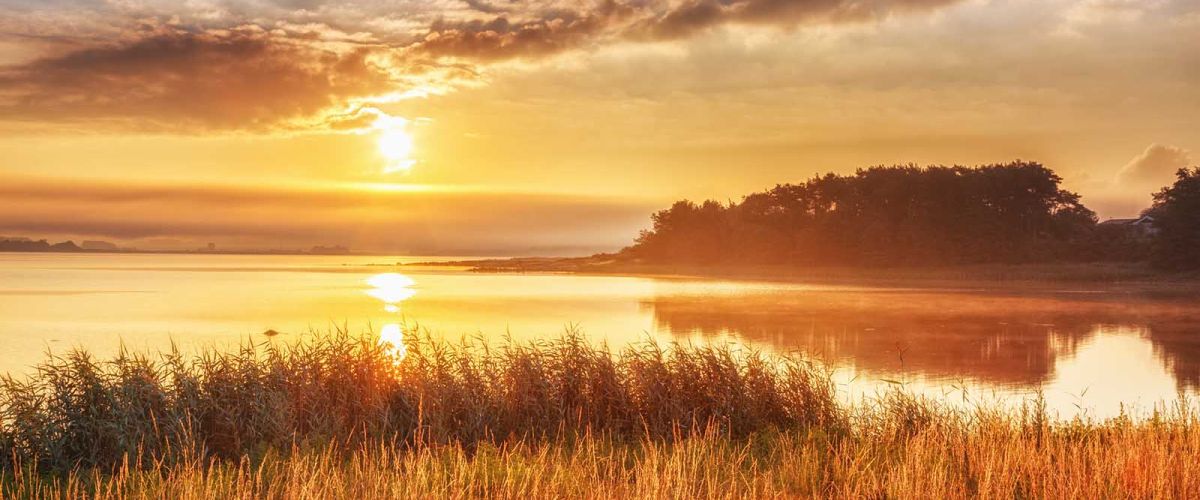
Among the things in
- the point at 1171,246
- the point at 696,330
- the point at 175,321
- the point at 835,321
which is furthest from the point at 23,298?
the point at 1171,246

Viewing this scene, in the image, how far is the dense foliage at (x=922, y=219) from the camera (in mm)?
87938

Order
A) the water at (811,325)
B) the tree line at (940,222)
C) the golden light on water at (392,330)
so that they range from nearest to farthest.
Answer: the golden light on water at (392,330), the water at (811,325), the tree line at (940,222)

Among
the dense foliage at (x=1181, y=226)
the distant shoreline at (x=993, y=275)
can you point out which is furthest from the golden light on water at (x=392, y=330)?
the dense foliage at (x=1181, y=226)

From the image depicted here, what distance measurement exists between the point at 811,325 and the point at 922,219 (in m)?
58.5

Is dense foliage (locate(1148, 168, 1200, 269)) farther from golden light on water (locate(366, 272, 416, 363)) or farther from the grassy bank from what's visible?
the grassy bank

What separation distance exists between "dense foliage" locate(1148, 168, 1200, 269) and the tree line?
8.7 inches

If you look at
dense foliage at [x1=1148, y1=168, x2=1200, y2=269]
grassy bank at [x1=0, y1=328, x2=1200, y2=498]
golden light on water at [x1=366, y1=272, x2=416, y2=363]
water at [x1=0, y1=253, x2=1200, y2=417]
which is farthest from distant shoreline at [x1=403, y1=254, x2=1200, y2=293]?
grassy bank at [x1=0, y1=328, x2=1200, y2=498]

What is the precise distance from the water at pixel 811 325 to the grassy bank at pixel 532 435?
1917 millimetres

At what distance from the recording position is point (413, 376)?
49.8 feet

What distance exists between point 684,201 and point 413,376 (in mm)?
109414

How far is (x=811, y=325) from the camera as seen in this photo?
127 ft

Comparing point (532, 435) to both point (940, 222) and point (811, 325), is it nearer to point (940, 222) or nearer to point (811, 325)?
point (811, 325)

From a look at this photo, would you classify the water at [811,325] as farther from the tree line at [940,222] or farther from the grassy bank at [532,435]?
the tree line at [940,222]

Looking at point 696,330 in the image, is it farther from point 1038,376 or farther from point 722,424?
point 722,424
